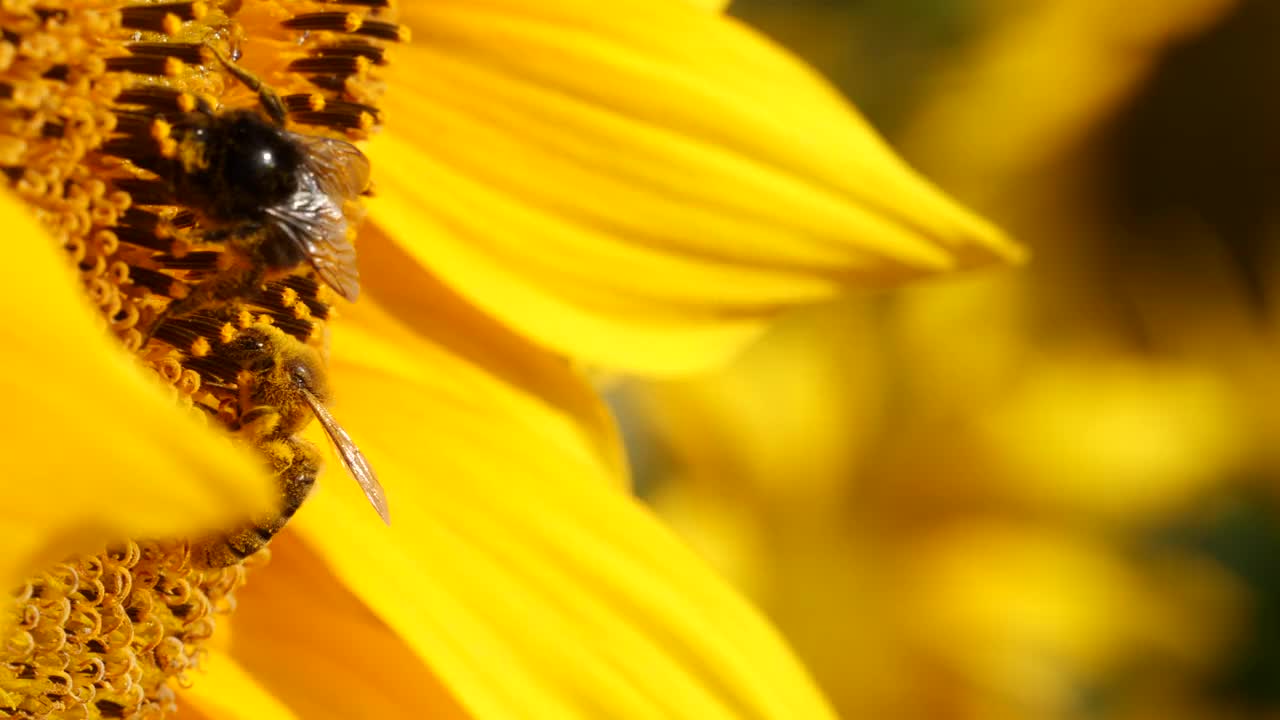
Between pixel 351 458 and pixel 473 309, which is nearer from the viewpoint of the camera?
pixel 351 458

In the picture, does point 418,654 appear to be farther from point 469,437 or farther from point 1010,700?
point 1010,700

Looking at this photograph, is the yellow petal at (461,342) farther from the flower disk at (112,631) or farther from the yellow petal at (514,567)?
the flower disk at (112,631)

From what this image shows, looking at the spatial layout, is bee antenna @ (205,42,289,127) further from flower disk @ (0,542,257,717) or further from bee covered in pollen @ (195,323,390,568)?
flower disk @ (0,542,257,717)

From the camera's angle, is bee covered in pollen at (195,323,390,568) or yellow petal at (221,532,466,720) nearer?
bee covered in pollen at (195,323,390,568)

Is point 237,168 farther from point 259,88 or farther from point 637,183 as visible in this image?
point 637,183

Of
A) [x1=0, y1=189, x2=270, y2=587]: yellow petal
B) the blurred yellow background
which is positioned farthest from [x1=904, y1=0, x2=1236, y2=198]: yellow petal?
[x1=0, y1=189, x2=270, y2=587]: yellow petal

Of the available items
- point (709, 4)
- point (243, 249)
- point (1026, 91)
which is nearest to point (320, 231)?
point (243, 249)

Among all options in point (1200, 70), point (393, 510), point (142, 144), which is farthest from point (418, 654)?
point (1200, 70)

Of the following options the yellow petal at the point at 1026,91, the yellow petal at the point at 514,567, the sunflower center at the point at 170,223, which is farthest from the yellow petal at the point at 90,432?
the yellow petal at the point at 1026,91

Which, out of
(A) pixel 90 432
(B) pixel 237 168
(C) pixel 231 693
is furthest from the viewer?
(C) pixel 231 693
